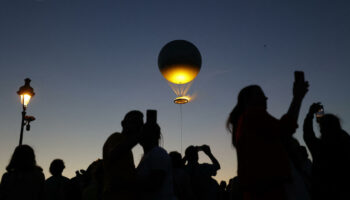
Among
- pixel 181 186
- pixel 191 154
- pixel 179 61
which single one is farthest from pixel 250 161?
pixel 179 61

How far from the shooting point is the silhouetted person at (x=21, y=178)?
422cm

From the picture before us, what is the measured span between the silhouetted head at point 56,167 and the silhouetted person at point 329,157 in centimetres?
434

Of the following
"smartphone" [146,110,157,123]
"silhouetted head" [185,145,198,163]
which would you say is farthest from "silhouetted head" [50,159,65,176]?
"smartphone" [146,110,157,123]

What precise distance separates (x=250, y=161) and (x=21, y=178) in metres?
3.27

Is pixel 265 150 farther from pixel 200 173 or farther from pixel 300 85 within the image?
pixel 200 173

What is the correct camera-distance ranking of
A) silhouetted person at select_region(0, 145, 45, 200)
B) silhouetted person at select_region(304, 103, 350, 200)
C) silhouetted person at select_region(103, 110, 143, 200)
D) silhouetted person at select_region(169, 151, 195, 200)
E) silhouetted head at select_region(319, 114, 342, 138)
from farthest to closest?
silhouetted person at select_region(169, 151, 195, 200)
silhouetted person at select_region(0, 145, 45, 200)
silhouetted head at select_region(319, 114, 342, 138)
silhouetted person at select_region(304, 103, 350, 200)
silhouetted person at select_region(103, 110, 143, 200)

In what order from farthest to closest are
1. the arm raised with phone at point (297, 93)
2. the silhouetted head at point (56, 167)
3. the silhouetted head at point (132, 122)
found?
the silhouetted head at point (56, 167) < the silhouetted head at point (132, 122) < the arm raised with phone at point (297, 93)

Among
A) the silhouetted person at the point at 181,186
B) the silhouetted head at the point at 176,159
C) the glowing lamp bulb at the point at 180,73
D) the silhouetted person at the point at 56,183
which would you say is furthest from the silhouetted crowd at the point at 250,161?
the glowing lamp bulb at the point at 180,73

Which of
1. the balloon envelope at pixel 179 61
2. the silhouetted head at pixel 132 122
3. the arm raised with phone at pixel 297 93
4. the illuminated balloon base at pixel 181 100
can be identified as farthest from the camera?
the illuminated balloon base at pixel 181 100

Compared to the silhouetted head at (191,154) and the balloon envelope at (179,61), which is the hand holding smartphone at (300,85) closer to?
the silhouetted head at (191,154)

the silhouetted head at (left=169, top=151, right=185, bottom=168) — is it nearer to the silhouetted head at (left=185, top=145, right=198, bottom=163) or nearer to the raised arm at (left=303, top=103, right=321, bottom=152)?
the silhouetted head at (left=185, top=145, right=198, bottom=163)

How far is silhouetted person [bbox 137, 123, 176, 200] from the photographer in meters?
2.76

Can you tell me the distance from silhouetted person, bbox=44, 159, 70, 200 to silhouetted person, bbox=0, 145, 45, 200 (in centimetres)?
148

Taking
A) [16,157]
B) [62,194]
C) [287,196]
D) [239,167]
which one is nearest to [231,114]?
[239,167]
